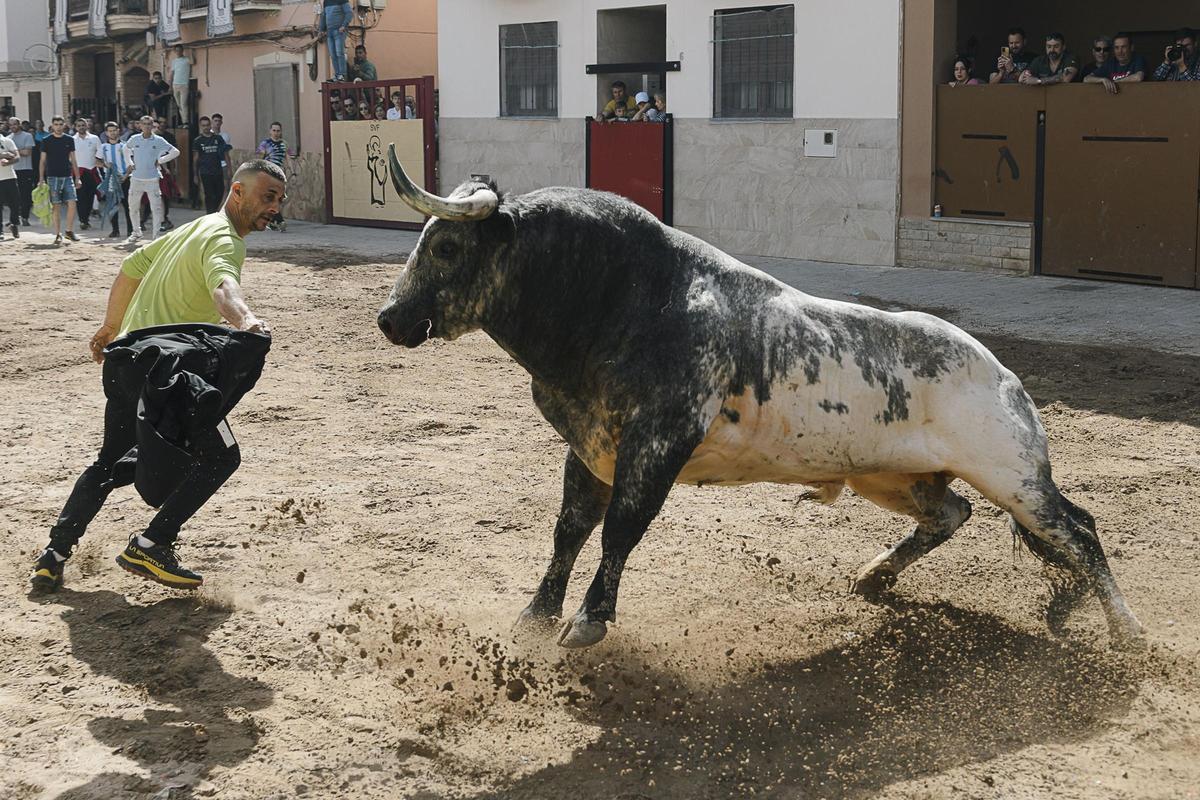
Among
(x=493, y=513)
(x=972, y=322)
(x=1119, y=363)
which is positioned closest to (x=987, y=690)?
(x=493, y=513)

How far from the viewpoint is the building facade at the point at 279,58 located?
83.4 ft

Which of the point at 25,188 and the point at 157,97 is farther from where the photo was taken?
the point at 157,97

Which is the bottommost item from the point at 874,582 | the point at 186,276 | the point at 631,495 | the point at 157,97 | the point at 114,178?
the point at 874,582

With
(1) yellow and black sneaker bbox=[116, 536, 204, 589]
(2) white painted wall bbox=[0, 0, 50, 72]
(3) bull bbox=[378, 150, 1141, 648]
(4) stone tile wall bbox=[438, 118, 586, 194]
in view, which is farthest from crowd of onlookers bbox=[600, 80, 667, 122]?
(2) white painted wall bbox=[0, 0, 50, 72]

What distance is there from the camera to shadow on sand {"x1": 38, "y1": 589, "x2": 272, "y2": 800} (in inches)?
169

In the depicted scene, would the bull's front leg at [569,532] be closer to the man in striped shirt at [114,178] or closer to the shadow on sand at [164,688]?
the shadow on sand at [164,688]

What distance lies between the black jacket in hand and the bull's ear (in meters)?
1.17

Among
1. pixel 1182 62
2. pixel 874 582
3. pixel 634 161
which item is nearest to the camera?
pixel 874 582

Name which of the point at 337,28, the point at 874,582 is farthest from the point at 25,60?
the point at 874,582

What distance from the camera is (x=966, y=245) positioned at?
1612 centimetres

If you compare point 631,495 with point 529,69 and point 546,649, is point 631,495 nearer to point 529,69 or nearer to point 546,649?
point 546,649

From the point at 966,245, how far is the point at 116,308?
Result: 12.0 meters

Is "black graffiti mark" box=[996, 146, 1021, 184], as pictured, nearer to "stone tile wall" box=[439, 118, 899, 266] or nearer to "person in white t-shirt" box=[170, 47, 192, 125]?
"stone tile wall" box=[439, 118, 899, 266]

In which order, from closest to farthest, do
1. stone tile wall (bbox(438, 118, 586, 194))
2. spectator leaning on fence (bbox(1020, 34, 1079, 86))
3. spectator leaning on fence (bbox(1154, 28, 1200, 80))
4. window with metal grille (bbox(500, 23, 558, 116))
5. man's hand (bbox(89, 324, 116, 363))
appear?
1. man's hand (bbox(89, 324, 116, 363))
2. spectator leaning on fence (bbox(1154, 28, 1200, 80))
3. spectator leaning on fence (bbox(1020, 34, 1079, 86))
4. stone tile wall (bbox(438, 118, 586, 194))
5. window with metal grille (bbox(500, 23, 558, 116))
